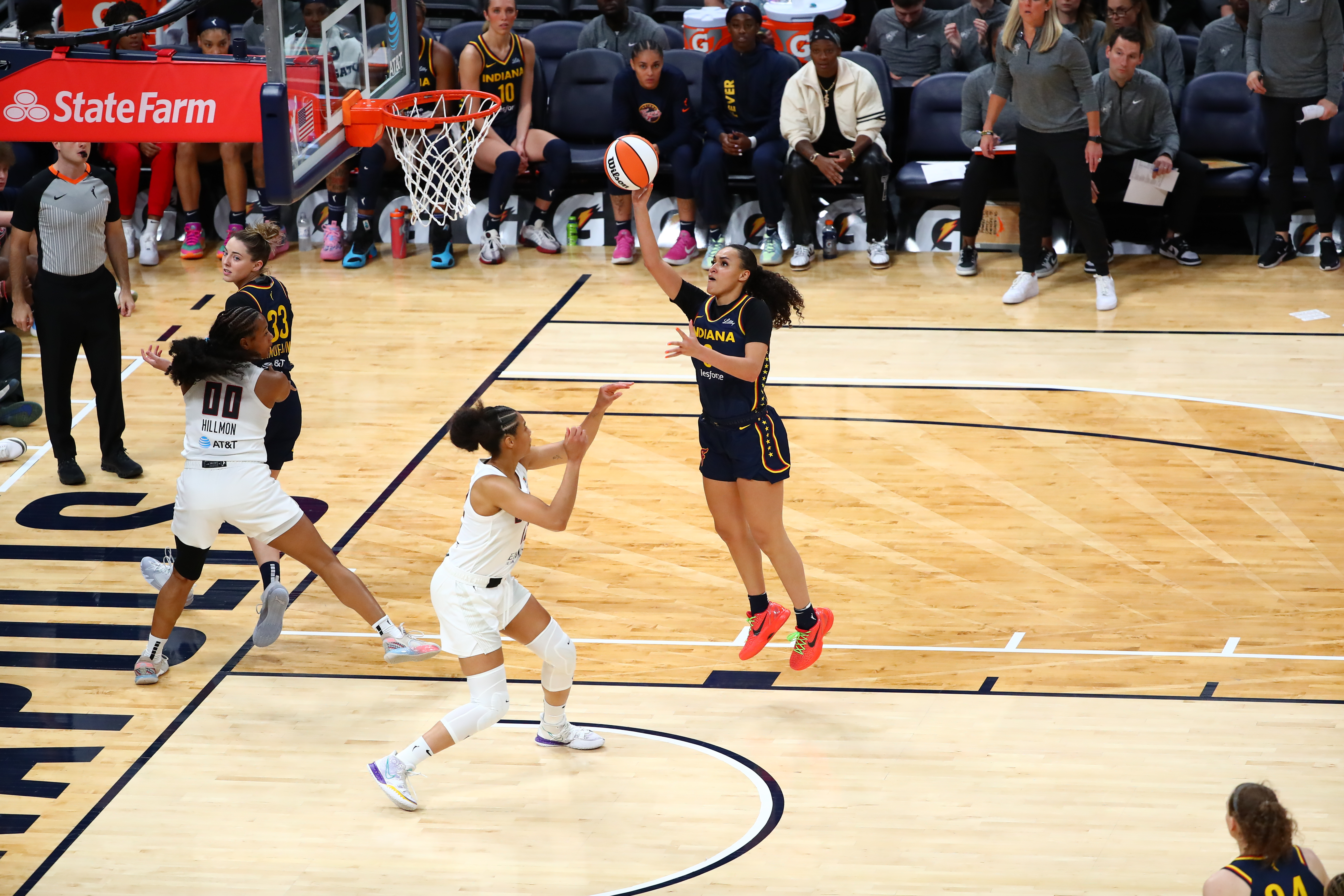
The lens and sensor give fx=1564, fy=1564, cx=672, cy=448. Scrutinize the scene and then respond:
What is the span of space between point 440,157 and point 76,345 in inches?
149

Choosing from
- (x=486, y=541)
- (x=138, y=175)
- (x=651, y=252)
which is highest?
(x=651, y=252)

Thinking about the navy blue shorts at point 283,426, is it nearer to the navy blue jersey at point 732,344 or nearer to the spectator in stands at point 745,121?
the navy blue jersey at point 732,344

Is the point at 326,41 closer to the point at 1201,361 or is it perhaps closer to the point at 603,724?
the point at 603,724

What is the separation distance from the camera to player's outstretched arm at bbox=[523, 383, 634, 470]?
570 centimetres

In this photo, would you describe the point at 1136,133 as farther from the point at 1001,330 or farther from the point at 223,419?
the point at 223,419

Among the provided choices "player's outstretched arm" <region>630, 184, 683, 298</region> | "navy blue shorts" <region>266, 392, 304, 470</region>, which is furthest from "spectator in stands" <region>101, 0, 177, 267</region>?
"player's outstretched arm" <region>630, 184, 683, 298</region>

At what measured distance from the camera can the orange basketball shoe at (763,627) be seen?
698cm

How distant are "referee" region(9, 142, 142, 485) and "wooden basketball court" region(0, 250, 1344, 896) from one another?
0.37 m

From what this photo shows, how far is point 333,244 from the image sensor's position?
1323cm

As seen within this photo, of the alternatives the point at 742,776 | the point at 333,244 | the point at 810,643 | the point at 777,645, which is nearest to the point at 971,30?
the point at 333,244

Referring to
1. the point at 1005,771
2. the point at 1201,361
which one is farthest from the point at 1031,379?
the point at 1005,771

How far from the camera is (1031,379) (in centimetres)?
1038

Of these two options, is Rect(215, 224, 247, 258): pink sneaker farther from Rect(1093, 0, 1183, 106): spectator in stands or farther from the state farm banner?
Rect(1093, 0, 1183, 106): spectator in stands

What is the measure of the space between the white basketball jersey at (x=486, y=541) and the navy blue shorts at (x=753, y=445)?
3.59ft
